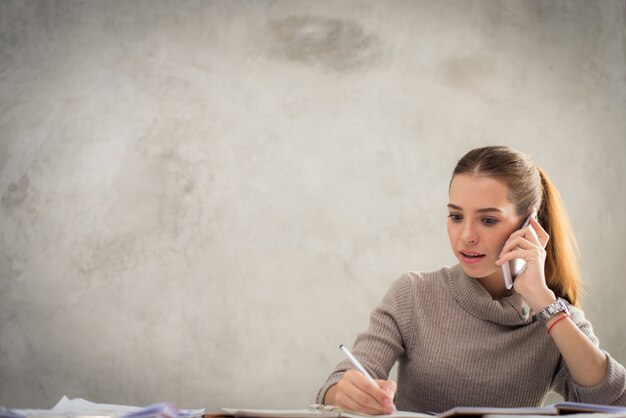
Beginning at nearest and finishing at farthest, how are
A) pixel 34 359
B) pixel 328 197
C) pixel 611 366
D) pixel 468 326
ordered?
pixel 611 366 → pixel 468 326 → pixel 34 359 → pixel 328 197

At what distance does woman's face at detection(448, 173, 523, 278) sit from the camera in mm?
1612

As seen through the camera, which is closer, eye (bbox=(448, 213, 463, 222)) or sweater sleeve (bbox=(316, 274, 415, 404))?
sweater sleeve (bbox=(316, 274, 415, 404))

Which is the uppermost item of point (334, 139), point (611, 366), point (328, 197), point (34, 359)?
point (334, 139)

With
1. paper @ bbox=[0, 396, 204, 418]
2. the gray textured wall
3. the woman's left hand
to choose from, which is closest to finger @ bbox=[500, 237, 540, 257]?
the woman's left hand

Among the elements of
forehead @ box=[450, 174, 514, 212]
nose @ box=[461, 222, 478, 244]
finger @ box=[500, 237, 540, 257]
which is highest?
forehead @ box=[450, 174, 514, 212]

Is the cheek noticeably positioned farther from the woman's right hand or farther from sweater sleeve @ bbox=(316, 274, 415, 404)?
the woman's right hand

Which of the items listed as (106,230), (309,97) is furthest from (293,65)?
(106,230)

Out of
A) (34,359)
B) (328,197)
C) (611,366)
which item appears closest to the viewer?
(611,366)

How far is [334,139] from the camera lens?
10.3 feet

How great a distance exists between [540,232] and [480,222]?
16cm

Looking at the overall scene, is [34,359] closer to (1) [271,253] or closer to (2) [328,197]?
(1) [271,253]

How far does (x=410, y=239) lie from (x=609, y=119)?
1141 mm

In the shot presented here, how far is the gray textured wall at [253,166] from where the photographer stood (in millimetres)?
2971

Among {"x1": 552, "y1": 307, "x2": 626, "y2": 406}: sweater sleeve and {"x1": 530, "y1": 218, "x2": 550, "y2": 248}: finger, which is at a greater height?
{"x1": 530, "y1": 218, "x2": 550, "y2": 248}: finger
